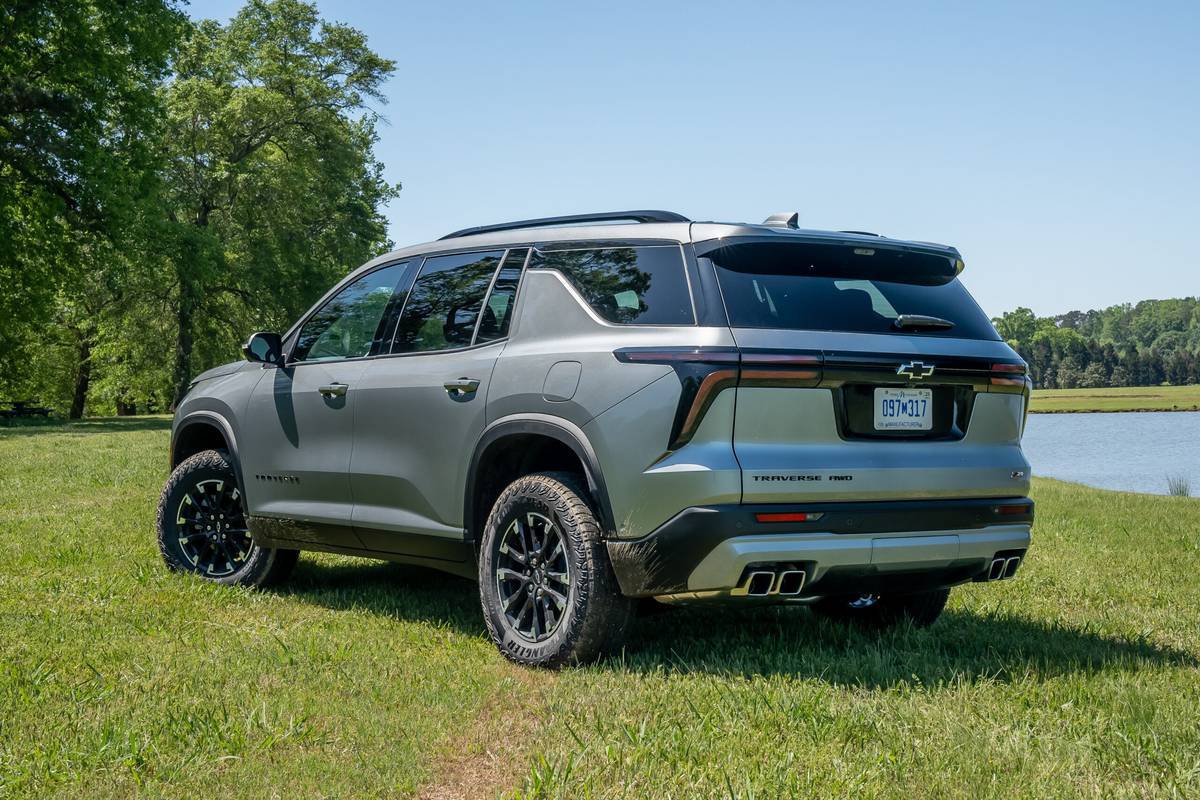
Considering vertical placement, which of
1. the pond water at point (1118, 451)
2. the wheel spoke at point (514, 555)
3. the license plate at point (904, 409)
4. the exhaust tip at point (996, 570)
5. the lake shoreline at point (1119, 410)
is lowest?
the lake shoreline at point (1119, 410)

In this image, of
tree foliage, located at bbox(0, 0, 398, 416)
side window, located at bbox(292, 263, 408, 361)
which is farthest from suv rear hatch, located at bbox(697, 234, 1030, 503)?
tree foliage, located at bbox(0, 0, 398, 416)

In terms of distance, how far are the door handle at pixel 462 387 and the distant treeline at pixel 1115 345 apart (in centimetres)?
4146

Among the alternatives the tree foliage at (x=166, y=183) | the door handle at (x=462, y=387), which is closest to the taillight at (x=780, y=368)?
the door handle at (x=462, y=387)

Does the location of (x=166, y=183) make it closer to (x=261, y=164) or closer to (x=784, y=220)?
(x=261, y=164)

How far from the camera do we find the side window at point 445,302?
5836 mm

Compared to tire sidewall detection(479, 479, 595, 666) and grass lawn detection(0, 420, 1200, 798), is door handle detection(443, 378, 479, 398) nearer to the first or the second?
tire sidewall detection(479, 479, 595, 666)

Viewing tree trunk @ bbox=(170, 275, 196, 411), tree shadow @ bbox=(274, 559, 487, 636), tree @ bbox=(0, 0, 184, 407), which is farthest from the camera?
tree trunk @ bbox=(170, 275, 196, 411)

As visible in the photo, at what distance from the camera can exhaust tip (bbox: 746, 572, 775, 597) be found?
15.0 ft

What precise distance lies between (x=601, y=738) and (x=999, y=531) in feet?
7.17

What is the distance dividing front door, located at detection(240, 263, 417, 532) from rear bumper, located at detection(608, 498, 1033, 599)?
2.13 meters

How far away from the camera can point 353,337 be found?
6562mm

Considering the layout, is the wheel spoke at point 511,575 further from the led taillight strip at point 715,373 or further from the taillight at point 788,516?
the taillight at point 788,516

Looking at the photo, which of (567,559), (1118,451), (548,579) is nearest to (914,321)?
(567,559)

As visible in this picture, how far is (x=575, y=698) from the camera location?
174 inches
